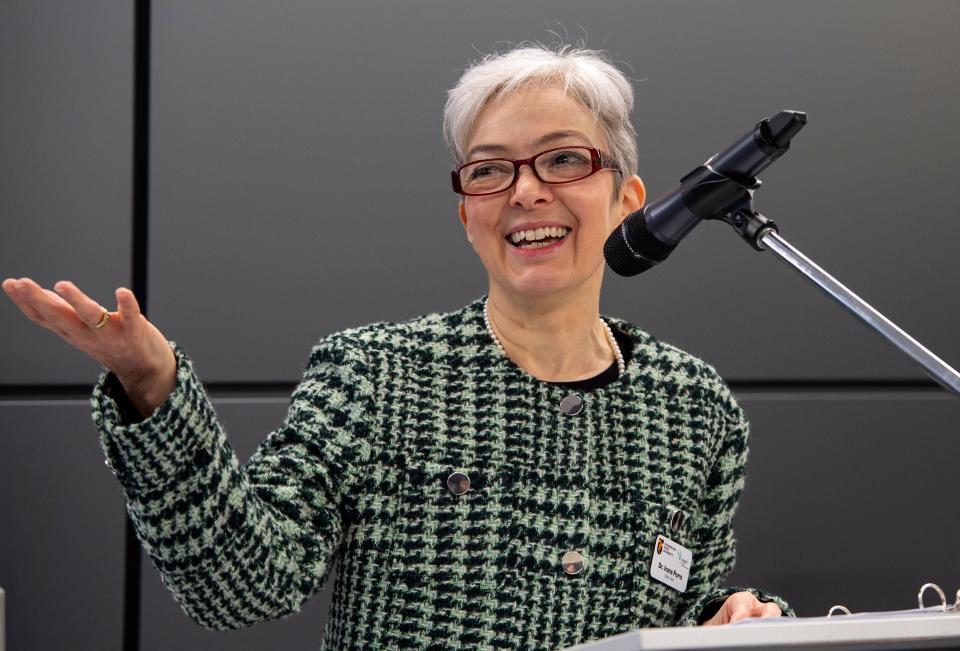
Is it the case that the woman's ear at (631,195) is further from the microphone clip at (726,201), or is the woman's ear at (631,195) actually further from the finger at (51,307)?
the finger at (51,307)

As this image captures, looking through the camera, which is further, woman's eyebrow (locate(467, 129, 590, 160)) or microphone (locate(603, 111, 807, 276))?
woman's eyebrow (locate(467, 129, 590, 160))

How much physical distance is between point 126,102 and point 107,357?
1.18 metres

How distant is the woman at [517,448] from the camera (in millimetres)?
1318

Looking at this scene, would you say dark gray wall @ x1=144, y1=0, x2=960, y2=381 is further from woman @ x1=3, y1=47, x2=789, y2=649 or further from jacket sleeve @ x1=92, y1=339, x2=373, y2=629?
jacket sleeve @ x1=92, y1=339, x2=373, y2=629

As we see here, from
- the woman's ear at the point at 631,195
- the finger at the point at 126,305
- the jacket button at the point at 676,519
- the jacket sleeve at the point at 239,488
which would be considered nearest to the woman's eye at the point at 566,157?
the woman's ear at the point at 631,195

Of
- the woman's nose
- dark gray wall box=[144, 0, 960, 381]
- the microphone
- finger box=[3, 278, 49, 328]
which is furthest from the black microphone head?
dark gray wall box=[144, 0, 960, 381]

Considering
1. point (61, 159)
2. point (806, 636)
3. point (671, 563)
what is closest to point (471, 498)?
point (671, 563)

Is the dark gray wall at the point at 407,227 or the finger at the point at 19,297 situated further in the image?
the dark gray wall at the point at 407,227

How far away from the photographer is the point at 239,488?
3.53 feet

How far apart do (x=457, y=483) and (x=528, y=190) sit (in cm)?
40

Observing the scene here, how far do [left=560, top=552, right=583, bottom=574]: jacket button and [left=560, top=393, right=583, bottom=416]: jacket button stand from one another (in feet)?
0.66

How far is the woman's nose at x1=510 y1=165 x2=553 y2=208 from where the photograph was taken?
144 centimetres

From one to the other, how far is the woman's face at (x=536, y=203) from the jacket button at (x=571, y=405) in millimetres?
151

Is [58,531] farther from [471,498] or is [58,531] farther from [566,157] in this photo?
[566,157]
